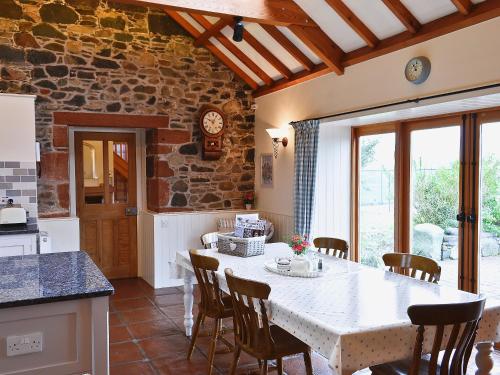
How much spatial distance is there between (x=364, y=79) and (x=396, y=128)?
71 centimetres

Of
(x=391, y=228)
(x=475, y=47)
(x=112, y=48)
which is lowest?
(x=391, y=228)

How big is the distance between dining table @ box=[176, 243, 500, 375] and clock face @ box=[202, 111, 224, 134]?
320 cm

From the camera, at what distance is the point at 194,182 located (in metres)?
6.61

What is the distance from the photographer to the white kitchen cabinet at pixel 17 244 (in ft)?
14.6

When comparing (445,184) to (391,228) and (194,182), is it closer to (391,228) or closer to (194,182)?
(391,228)

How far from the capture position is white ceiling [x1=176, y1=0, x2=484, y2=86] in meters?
3.88

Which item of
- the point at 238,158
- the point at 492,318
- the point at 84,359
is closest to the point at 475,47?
the point at 492,318

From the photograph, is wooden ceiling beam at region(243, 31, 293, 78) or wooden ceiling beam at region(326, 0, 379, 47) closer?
wooden ceiling beam at region(326, 0, 379, 47)

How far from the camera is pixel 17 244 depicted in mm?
4500

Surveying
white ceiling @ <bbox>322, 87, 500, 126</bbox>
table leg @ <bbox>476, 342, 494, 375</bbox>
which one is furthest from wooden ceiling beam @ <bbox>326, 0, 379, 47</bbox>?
table leg @ <bbox>476, 342, 494, 375</bbox>

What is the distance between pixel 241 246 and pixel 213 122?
2.87 m

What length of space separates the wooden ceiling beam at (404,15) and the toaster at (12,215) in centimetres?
397

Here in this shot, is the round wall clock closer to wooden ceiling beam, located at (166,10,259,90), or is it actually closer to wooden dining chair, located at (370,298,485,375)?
wooden dining chair, located at (370,298,485,375)

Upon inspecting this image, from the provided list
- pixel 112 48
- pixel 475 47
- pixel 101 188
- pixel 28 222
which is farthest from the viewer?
pixel 101 188
